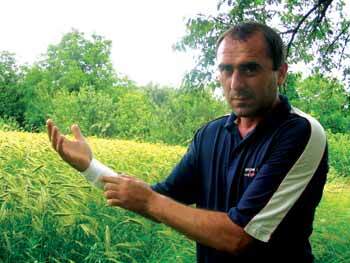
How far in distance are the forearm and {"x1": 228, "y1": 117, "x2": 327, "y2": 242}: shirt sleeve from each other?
2cm

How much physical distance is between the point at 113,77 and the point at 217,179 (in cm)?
3046

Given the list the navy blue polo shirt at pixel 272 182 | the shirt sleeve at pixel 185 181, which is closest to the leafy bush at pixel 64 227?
the shirt sleeve at pixel 185 181

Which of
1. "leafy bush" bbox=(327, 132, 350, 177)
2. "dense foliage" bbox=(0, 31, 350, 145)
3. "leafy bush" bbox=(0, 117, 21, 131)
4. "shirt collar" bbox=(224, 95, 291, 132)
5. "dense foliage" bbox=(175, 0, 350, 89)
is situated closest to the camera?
"shirt collar" bbox=(224, 95, 291, 132)

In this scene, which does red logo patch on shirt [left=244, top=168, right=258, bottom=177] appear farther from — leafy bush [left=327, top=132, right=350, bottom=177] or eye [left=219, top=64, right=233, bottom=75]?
leafy bush [left=327, top=132, right=350, bottom=177]

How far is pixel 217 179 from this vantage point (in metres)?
1.41

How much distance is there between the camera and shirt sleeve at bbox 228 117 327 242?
1.27 metres

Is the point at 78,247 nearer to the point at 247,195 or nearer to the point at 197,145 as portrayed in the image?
the point at 197,145

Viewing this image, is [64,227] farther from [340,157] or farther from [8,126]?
[340,157]

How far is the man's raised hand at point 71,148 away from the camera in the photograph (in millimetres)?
1491

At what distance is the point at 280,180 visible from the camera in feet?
4.22

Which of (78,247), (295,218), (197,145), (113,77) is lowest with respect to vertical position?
(113,77)

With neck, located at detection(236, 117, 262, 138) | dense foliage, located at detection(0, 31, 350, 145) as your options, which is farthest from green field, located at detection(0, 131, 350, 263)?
dense foliage, located at detection(0, 31, 350, 145)

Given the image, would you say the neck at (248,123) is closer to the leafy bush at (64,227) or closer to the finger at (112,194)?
the finger at (112,194)

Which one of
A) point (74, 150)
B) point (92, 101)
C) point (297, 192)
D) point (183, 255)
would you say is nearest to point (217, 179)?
point (297, 192)
